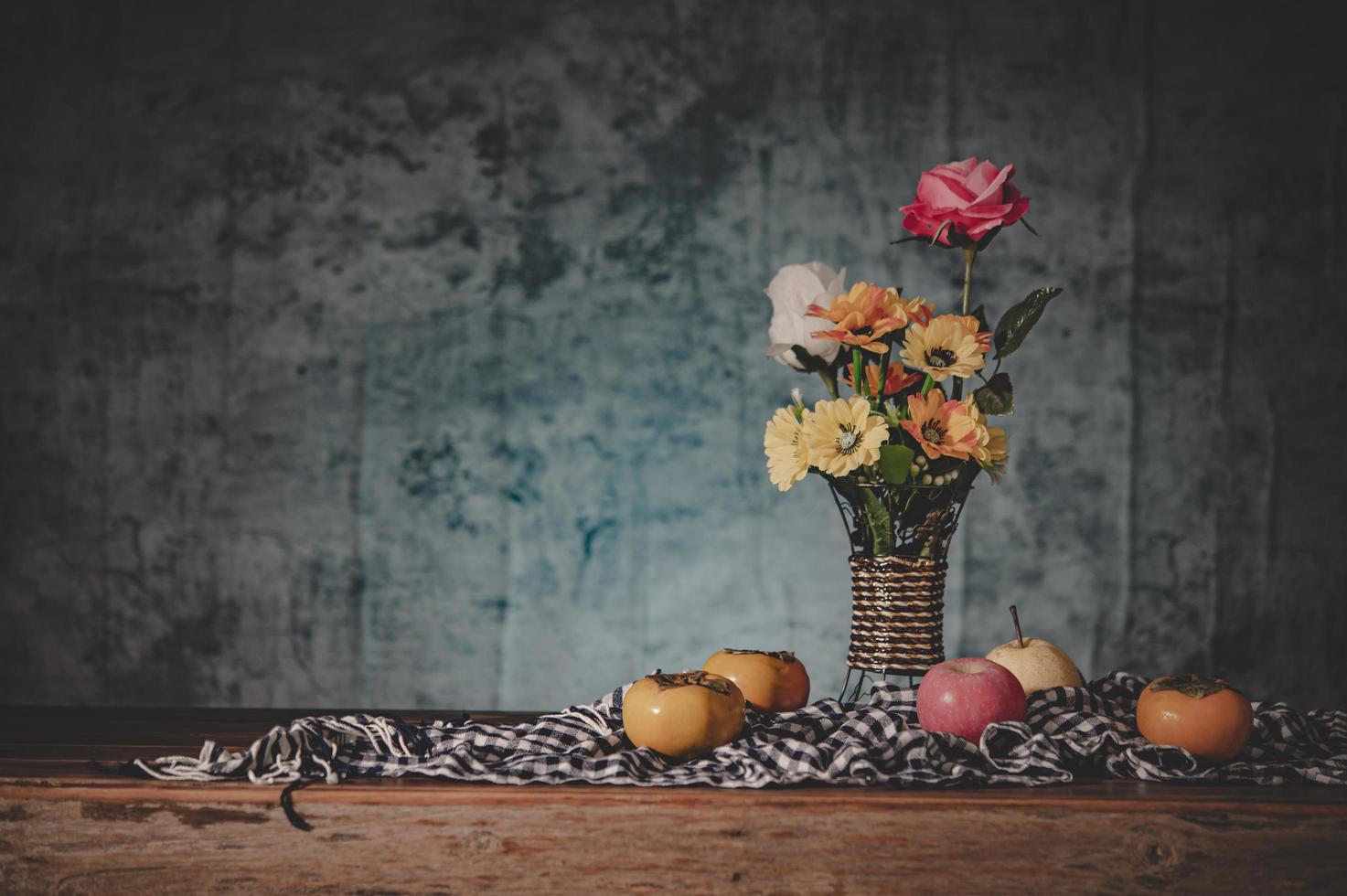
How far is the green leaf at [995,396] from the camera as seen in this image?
114 cm

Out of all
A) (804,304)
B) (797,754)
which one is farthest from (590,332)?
(797,754)

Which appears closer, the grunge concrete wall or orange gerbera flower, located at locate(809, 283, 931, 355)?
orange gerbera flower, located at locate(809, 283, 931, 355)

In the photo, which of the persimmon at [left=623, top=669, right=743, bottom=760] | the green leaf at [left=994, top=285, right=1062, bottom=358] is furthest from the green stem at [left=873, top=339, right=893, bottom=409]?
the persimmon at [left=623, top=669, right=743, bottom=760]

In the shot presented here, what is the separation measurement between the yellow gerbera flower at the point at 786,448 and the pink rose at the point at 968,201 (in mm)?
248

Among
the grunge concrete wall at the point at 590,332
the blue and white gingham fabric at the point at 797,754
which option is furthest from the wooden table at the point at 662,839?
the grunge concrete wall at the point at 590,332

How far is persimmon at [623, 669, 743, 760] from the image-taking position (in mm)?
937

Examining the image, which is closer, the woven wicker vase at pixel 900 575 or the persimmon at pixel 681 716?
the persimmon at pixel 681 716

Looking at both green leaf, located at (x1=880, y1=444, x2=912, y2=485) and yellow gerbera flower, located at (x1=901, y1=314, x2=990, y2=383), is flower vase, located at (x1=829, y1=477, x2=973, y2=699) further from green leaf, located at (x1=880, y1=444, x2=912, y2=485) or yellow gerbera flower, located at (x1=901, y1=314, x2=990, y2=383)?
yellow gerbera flower, located at (x1=901, y1=314, x2=990, y2=383)

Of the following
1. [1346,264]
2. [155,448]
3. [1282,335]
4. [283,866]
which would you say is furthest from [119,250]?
[1346,264]

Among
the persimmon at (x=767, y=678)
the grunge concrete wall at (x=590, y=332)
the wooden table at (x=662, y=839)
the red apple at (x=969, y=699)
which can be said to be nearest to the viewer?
the wooden table at (x=662, y=839)

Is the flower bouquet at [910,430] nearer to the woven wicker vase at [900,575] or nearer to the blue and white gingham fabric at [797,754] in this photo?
the woven wicker vase at [900,575]

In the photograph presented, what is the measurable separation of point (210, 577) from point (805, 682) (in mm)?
2385

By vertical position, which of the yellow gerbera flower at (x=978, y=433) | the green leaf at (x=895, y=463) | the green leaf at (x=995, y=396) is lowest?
the green leaf at (x=895, y=463)

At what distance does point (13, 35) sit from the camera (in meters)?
3.10
